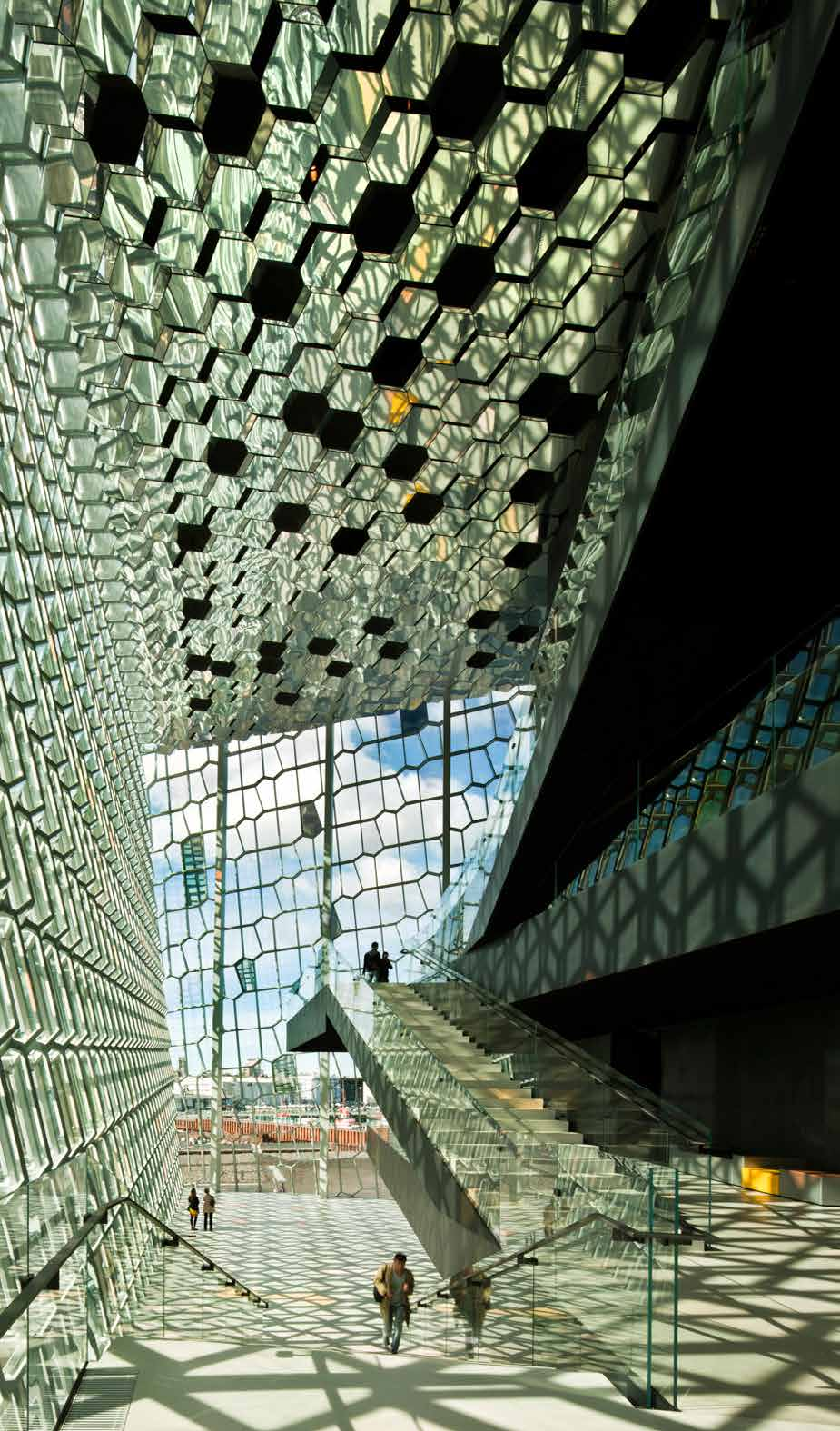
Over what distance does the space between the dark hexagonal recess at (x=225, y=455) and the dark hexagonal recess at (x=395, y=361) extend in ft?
8.19

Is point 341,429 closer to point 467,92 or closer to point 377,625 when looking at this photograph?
point 467,92

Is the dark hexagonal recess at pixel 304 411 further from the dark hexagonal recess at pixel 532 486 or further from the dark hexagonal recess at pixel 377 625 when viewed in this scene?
the dark hexagonal recess at pixel 377 625

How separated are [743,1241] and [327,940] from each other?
962 inches

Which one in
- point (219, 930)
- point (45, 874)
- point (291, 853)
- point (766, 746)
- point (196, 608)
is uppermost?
point (196, 608)

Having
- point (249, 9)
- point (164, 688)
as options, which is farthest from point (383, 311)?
point (164, 688)

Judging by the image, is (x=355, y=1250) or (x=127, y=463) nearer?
(x=127, y=463)

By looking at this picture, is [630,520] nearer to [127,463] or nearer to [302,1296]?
[127,463]

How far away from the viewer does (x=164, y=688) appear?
2778 centimetres

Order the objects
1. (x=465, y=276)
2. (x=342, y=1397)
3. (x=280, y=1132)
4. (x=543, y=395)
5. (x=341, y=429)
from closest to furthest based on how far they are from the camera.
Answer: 1. (x=342, y=1397)
2. (x=465, y=276)
3. (x=543, y=395)
4. (x=341, y=429)
5. (x=280, y=1132)

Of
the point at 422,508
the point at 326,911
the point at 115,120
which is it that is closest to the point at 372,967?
the point at 326,911

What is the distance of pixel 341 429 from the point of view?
1470 centimetres

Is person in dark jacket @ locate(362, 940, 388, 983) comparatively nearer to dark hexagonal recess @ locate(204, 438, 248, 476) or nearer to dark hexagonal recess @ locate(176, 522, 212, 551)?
dark hexagonal recess @ locate(176, 522, 212, 551)

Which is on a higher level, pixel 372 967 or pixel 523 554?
pixel 523 554

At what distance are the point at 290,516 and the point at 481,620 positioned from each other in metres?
4.88
